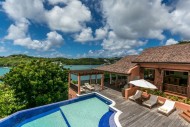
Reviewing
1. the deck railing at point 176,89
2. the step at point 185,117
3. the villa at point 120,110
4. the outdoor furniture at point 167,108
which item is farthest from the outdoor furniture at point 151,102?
the deck railing at point 176,89

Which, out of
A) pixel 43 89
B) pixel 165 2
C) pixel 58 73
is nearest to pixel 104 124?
pixel 43 89

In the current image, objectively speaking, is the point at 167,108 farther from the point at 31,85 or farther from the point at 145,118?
the point at 31,85

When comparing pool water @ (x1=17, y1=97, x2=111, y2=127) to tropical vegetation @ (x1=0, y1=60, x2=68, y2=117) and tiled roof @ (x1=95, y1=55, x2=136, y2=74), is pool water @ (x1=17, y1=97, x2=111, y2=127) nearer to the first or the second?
tropical vegetation @ (x1=0, y1=60, x2=68, y2=117)

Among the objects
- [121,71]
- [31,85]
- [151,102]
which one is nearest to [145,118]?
[151,102]

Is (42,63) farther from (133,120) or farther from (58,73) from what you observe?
(133,120)

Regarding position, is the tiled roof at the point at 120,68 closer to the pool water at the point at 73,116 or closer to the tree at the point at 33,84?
the pool water at the point at 73,116

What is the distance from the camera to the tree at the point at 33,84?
18016 mm

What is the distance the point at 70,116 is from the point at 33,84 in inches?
313

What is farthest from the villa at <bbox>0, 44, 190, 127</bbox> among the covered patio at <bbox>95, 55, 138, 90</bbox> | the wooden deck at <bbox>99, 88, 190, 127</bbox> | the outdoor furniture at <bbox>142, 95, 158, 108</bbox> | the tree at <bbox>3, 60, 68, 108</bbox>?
the tree at <bbox>3, 60, 68, 108</bbox>

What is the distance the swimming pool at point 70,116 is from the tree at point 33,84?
15.8 ft

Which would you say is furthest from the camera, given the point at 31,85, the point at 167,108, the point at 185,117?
the point at 31,85

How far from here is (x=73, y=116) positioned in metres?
13.0

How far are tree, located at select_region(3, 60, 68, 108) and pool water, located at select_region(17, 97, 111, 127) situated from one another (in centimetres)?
529

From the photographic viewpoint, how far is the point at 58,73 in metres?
22.8
